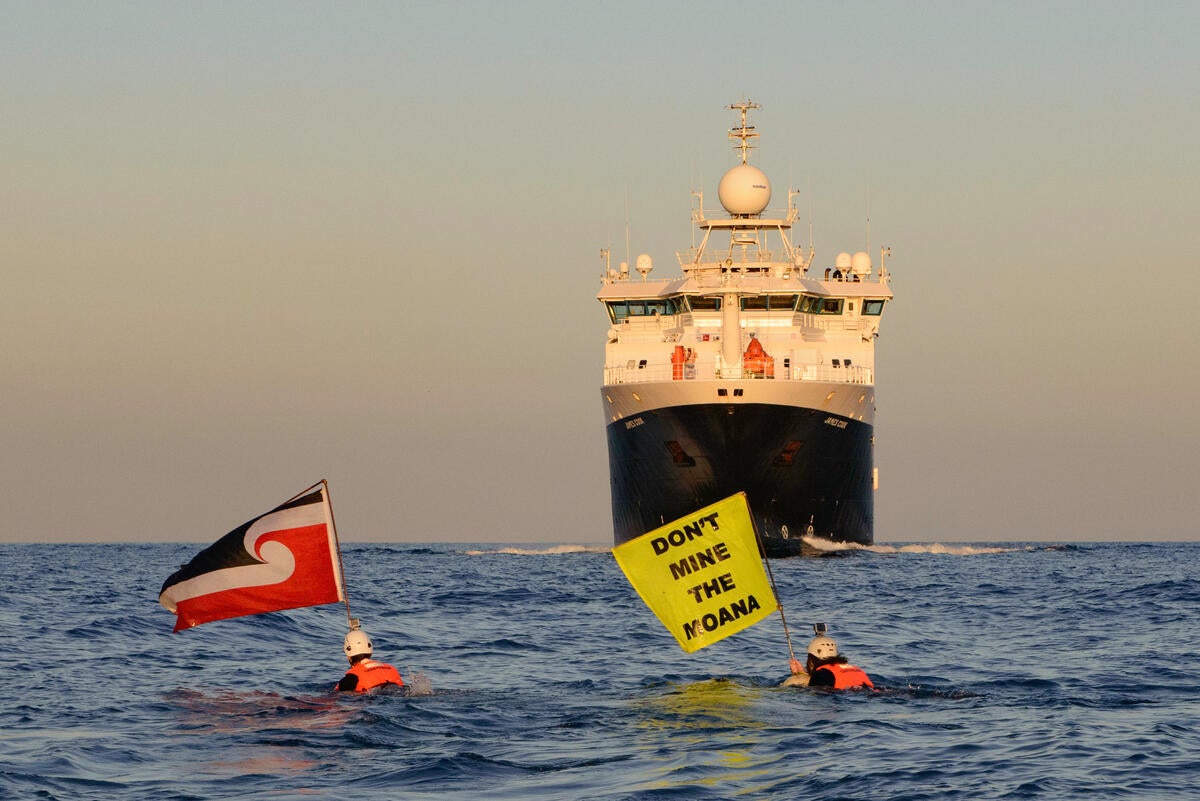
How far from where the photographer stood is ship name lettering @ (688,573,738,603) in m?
19.6

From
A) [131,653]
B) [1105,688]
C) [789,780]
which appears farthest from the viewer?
[131,653]

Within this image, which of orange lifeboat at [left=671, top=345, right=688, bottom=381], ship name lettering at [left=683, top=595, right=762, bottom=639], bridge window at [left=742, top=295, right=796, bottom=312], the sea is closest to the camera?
the sea

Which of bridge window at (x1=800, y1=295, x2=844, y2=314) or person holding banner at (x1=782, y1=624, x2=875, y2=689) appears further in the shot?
bridge window at (x1=800, y1=295, x2=844, y2=314)

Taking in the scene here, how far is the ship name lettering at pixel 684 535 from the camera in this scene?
64.0 ft

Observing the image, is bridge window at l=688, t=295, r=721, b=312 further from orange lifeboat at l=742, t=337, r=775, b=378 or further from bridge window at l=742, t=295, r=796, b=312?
orange lifeboat at l=742, t=337, r=775, b=378

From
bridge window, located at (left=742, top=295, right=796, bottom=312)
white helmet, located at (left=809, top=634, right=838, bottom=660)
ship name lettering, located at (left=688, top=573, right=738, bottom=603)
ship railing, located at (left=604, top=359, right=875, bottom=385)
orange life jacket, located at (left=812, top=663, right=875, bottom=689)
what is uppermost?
bridge window, located at (left=742, top=295, right=796, bottom=312)

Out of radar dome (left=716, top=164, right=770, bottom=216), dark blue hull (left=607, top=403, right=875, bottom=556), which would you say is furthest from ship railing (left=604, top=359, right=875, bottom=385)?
radar dome (left=716, top=164, right=770, bottom=216)

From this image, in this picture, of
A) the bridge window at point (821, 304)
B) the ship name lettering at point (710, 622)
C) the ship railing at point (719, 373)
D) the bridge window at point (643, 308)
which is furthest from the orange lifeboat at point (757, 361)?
the ship name lettering at point (710, 622)

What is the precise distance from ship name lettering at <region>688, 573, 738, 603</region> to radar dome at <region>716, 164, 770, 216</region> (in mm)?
57197

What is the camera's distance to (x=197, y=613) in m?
20.2

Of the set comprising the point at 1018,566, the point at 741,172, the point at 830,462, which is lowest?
the point at 1018,566

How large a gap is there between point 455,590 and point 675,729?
27.6 m

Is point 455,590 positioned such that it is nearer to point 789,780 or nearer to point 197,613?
point 197,613

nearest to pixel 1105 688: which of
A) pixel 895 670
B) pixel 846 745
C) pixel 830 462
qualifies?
pixel 895 670
